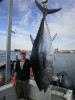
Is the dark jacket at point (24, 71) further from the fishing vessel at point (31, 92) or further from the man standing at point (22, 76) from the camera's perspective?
the fishing vessel at point (31, 92)

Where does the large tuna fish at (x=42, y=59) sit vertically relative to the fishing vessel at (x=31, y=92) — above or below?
above

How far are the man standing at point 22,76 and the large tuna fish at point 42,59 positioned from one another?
2.77 feet

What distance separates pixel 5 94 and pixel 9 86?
178 mm

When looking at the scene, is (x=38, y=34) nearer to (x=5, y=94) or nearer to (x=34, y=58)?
(x=34, y=58)

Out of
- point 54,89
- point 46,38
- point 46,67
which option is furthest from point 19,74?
point 46,67

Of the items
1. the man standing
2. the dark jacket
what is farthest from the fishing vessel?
the dark jacket

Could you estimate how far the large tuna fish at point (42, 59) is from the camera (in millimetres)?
1830

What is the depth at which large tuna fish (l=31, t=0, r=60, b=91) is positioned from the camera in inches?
72.1

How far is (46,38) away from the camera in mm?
2209

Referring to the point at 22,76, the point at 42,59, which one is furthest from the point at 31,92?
the point at 42,59

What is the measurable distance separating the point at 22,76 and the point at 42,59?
51.4 inches

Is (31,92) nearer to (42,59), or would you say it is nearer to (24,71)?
(24,71)

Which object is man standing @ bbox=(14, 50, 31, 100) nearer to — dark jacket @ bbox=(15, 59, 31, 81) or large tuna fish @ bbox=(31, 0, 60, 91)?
dark jacket @ bbox=(15, 59, 31, 81)

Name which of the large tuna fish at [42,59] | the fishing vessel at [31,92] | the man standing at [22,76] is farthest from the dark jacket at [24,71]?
the large tuna fish at [42,59]
